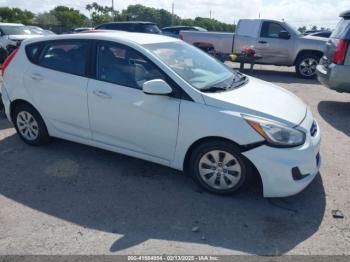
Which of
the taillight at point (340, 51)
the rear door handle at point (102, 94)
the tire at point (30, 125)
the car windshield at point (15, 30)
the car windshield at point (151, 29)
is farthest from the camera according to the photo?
the car windshield at point (151, 29)

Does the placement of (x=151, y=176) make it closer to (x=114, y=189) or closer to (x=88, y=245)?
(x=114, y=189)

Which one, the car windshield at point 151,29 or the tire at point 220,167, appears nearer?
the tire at point 220,167

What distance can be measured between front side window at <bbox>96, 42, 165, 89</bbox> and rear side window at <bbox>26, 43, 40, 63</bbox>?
41.5 inches

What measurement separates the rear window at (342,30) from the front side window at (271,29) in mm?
4774

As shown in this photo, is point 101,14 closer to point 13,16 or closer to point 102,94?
point 13,16

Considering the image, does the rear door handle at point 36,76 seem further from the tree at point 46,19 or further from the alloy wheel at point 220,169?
the tree at point 46,19

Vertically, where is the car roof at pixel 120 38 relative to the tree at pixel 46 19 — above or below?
above

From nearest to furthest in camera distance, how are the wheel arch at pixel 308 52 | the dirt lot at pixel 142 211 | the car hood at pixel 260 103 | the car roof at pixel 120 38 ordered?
the dirt lot at pixel 142 211 < the car hood at pixel 260 103 < the car roof at pixel 120 38 < the wheel arch at pixel 308 52

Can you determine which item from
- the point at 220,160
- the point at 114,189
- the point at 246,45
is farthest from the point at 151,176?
the point at 246,45

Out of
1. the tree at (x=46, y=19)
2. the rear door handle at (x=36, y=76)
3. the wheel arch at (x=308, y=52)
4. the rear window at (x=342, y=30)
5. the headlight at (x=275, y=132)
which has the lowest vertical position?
the tree at (x=46, y=19)

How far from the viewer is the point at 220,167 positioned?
3705mm

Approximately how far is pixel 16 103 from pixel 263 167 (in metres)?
3.59

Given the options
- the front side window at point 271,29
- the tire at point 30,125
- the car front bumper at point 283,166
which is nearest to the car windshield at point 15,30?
the front side window at point 271,29

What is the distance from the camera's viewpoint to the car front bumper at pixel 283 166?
133 inches
